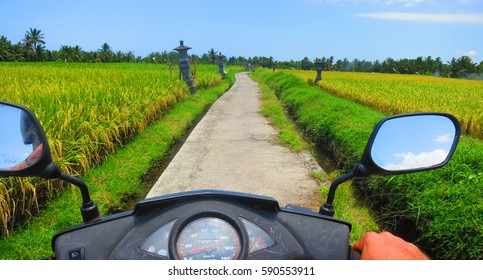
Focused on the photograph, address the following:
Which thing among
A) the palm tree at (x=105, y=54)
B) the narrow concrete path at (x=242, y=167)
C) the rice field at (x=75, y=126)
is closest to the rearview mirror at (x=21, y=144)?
the rice field at (x=75, y=126)

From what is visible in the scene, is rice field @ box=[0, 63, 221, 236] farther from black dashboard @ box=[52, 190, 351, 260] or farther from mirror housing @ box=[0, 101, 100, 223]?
black dashboard @ box=[52, 190, 351, 260]

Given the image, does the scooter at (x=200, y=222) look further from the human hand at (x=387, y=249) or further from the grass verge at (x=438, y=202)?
the grass verge at (x=438, y=202)

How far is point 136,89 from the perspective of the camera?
8.77 m

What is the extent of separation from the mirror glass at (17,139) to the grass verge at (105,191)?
79.1 inches

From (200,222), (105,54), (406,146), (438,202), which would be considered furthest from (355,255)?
(105,54)

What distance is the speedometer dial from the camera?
1.08 m

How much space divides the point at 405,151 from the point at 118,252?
43.3 inches

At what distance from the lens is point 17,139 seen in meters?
1.27

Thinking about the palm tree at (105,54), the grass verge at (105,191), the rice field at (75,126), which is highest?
the palm tree at (105,54)

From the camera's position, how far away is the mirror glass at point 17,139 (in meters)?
1.17

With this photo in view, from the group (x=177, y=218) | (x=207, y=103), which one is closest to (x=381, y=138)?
(x=177, y=218)

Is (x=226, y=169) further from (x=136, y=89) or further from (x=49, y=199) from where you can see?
(x=136, y=89)

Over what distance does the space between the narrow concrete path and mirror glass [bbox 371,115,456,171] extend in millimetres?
2677

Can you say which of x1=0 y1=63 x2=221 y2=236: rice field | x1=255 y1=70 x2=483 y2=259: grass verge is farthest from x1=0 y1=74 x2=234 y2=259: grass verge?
x1=255 y1=70 x2=483 y2=259: grass verge
